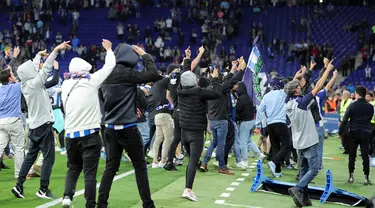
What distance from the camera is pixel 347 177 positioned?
1345cm

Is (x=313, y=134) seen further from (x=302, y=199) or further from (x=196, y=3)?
(x=196, y=3)

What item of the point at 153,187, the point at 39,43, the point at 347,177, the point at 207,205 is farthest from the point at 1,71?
the point at 39,43

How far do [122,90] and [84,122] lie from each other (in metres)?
0.65

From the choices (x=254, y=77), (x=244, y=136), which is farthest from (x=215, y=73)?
(x=254, y=77)

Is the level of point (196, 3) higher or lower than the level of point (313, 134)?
higher

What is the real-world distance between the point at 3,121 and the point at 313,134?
5.17 metres

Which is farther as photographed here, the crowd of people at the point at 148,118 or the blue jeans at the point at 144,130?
the blue jeans at the point at 144,130

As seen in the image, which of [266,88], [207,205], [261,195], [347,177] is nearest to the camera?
[207,205]

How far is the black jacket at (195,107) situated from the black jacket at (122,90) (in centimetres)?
226

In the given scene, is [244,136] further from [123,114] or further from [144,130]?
[123,114]

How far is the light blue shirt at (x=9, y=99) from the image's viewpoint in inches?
430

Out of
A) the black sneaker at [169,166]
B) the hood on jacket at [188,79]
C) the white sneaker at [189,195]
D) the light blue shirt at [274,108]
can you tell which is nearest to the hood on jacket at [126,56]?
the hood on jacket at [188,79]

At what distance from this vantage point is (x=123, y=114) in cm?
813

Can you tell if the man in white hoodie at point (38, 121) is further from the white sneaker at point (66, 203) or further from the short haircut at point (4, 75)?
the white sneaker at point (66, 203)
